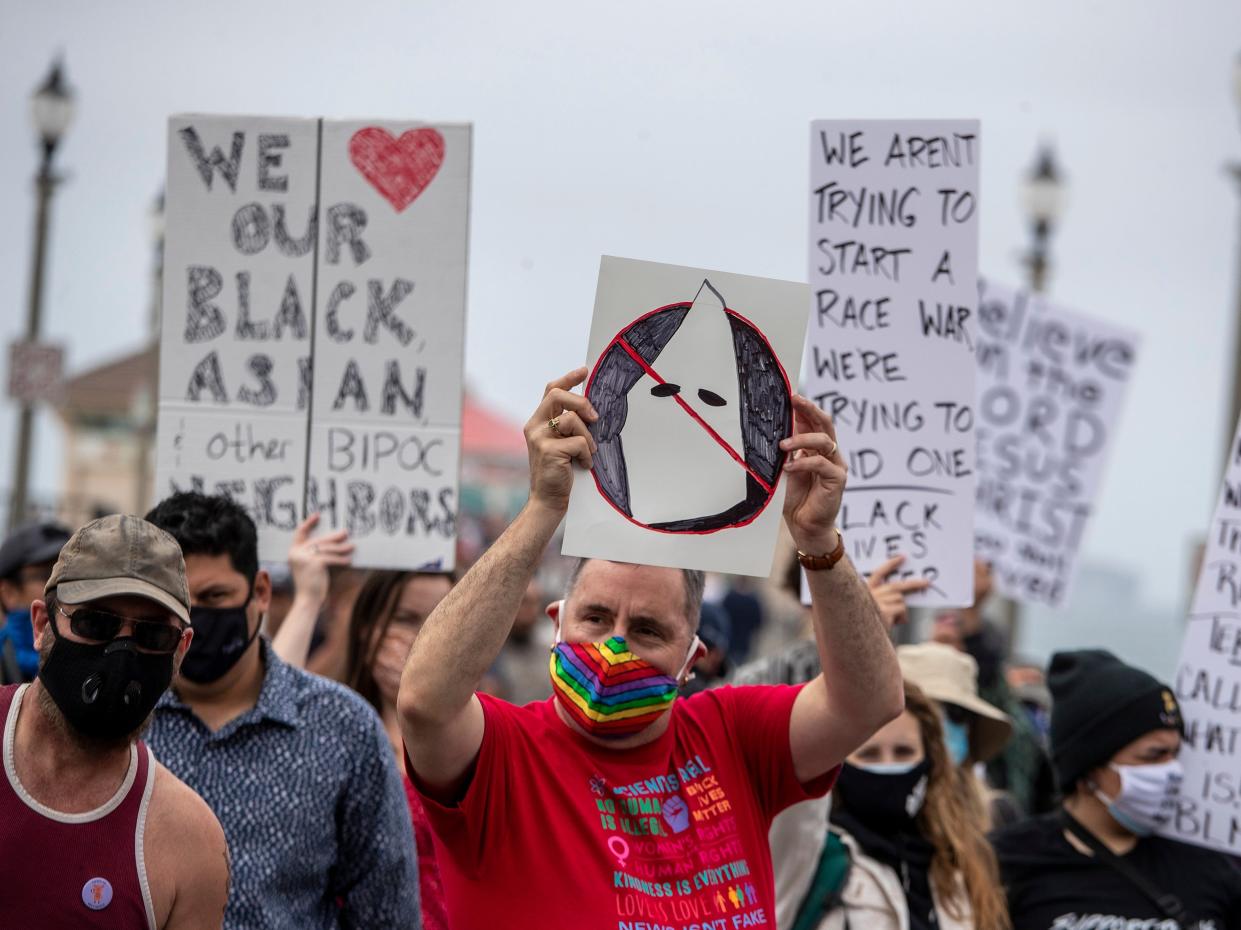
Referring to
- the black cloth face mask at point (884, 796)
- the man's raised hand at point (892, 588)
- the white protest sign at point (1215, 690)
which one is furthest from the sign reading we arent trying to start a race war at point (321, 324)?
the white protest sign at point (1215, 690)

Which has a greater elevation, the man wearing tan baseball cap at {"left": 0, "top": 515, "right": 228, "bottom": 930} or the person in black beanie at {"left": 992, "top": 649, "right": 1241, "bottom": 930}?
the man wearing tan baseball cap at {"left": 0, "top": 515, "right": 228, "bottom": 930}

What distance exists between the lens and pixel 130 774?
260 cm

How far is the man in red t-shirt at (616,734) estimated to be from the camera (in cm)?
281

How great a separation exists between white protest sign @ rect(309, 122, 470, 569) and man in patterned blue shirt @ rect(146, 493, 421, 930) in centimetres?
93

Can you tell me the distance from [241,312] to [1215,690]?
10.3 ft

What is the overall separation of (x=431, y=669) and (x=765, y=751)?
907 millimetres

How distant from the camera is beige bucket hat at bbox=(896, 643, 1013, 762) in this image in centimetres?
508

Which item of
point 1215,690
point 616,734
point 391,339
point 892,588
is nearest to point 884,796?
point 892,588

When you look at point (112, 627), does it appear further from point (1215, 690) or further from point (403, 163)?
point (1215, 690)

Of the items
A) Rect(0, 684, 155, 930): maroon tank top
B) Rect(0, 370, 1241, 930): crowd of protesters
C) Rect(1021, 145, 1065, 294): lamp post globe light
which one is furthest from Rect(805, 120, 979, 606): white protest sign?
Rect(1021, 145, 1065, 294): lamp post globe light

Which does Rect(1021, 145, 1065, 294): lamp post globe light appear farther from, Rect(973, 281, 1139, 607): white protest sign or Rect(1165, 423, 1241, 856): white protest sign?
Rect(1165, 423, 1241, 856): white protest sign

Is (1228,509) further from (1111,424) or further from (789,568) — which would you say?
(1111,424)

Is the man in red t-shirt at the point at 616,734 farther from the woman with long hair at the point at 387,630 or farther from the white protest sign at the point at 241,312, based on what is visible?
the white protest sign at the point at 241,312

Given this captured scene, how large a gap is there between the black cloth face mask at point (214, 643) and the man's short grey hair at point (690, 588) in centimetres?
79
